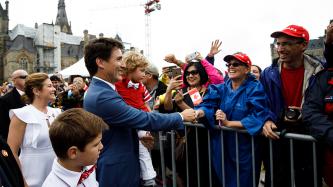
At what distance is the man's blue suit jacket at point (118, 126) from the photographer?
2641mm

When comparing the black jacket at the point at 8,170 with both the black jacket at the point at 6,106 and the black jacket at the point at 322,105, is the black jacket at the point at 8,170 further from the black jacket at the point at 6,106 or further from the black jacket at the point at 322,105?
the black jacket at the point at 6,106

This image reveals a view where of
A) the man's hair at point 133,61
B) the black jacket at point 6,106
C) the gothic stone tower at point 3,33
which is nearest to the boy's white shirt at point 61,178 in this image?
the man's hair at point 133,61

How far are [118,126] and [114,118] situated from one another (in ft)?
0.42

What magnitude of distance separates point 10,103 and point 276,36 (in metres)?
4.04

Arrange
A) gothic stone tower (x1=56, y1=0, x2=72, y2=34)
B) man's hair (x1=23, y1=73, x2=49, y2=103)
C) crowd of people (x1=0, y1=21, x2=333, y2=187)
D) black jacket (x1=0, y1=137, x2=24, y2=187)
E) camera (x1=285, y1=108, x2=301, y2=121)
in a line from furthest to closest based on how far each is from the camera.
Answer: gothic stone tower (x1=56, y1=0, x2=72, y2=34) → man's hair (x1=23, y1=73, x2=49, y2=103) → camera (x1=285, y1=108, x2=301, y2=121) → crowd of people (x1=0, y1=21, x2=333, y2=187) → black jacket (x1=0, y1=137, x2=24, y2=187)

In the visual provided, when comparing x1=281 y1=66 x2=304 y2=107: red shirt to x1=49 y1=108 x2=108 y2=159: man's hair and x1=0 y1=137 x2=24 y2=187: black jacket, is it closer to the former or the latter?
x1=49 y1=108 x2=108 y2=159: man's hair

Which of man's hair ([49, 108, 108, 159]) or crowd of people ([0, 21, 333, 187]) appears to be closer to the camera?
man's hair ([49, 108, 108, 159])

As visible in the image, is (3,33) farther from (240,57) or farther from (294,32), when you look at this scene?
(294,32)

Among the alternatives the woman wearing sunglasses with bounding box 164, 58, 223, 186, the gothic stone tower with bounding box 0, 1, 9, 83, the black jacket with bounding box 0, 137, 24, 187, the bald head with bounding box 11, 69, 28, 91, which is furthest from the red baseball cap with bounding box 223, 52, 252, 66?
the gothic stone tower with bounding box 0, 1, 9, 83

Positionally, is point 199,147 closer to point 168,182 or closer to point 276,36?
point 168,182

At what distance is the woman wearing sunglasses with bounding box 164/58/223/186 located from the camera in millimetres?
3695

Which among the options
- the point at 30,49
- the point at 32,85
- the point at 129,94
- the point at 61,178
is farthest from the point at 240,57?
the point at 30,49

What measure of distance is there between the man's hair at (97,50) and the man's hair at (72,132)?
88 centimetres

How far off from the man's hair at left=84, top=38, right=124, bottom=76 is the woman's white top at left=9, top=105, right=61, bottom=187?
101cm
